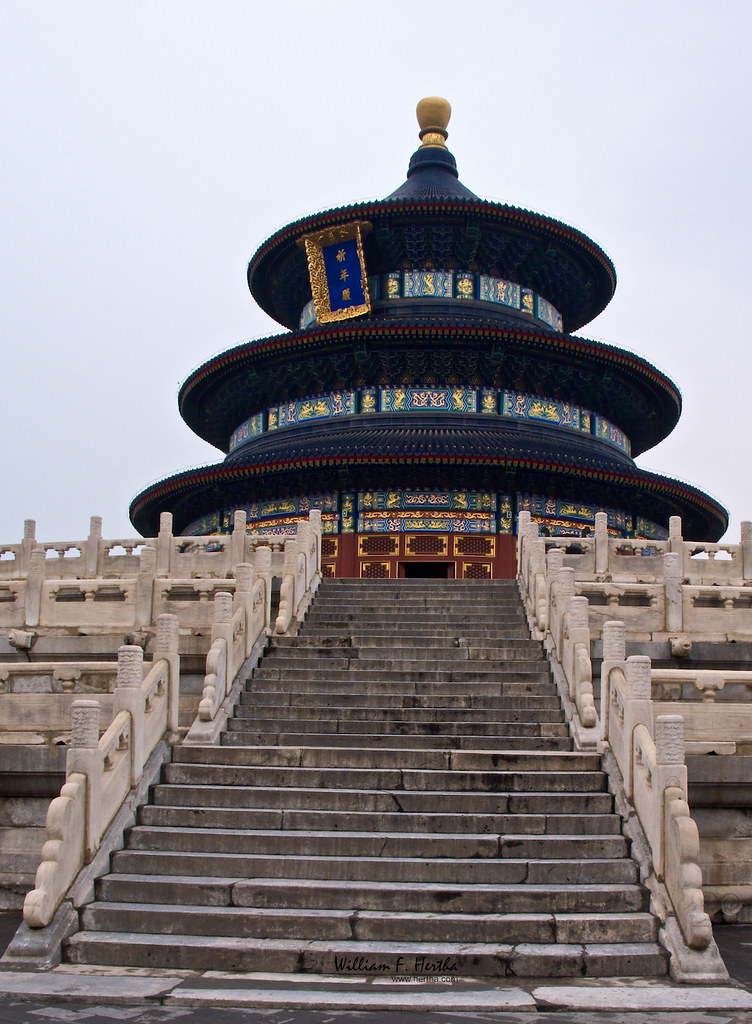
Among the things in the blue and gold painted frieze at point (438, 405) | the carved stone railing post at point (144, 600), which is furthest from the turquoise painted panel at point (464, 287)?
the carved stone railing post at point (144, 600)

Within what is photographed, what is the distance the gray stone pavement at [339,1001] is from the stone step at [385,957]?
17 cm

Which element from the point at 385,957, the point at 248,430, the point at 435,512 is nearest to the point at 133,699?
the point at 385,957

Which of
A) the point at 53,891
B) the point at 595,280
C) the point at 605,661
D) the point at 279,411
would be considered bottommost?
the point at 53,891

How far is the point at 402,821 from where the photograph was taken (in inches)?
373

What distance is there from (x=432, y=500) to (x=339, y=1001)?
65.1 feet

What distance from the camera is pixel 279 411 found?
31.1 metres

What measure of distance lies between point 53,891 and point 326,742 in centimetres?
344

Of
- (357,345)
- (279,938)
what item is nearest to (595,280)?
(357,345)

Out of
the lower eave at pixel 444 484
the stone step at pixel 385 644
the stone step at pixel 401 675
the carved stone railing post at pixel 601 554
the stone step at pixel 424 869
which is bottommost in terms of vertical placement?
the stone step at pixel 424 869

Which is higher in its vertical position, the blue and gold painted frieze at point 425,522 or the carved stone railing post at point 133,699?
the blue and gold painted frieze at point 425,522

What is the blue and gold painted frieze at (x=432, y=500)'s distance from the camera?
26.6 meters

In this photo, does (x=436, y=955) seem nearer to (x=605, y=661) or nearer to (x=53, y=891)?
(x=53, y=891)

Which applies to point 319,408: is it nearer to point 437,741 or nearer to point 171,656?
point 171,656

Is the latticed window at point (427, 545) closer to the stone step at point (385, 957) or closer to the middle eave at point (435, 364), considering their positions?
the middle eave at point (435, 364)
